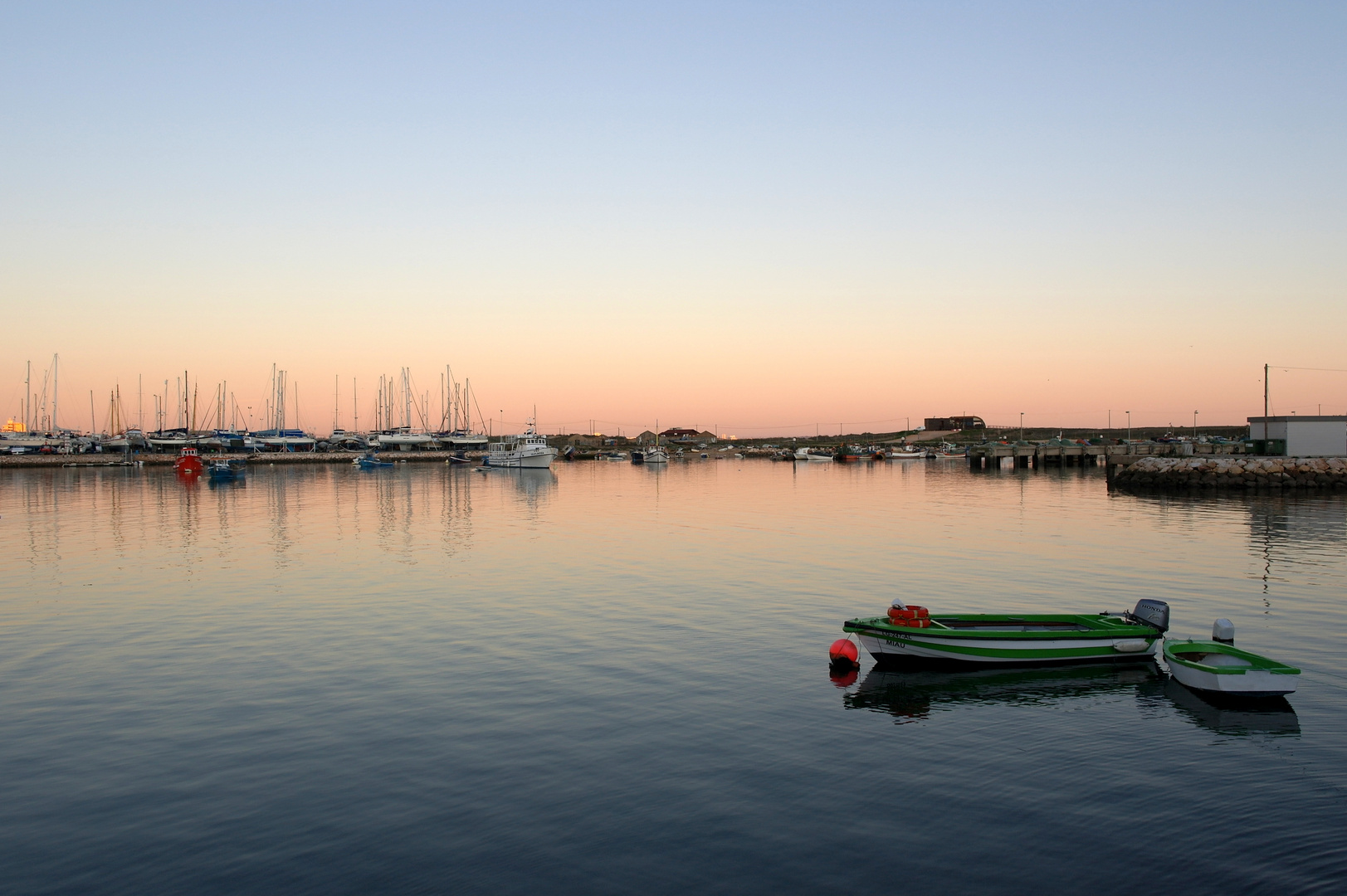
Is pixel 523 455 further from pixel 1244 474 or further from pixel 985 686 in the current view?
pixel 985 686

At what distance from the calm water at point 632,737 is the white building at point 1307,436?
54.3 m

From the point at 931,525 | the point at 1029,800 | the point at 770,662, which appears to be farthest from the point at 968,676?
the point at 931,525

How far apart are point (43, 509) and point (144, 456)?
358 ft

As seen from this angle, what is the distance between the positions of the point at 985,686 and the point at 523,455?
121185 mm

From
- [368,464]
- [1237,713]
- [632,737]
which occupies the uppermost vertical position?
[368,464]

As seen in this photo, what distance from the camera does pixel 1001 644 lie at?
20.8 metres

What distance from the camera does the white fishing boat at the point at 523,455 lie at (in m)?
136

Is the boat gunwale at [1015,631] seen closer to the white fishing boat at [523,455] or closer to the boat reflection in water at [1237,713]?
the boat reflection in water at [1237,713]

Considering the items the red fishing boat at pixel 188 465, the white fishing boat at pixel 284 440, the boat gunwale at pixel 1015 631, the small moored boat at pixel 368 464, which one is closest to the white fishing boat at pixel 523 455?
the small moored boat at pixel 368 464

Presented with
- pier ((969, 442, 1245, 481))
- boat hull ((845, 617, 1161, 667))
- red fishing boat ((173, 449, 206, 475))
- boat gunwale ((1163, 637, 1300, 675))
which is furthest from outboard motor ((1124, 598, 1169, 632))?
red fishing boat ((173, 449, 206, 475))

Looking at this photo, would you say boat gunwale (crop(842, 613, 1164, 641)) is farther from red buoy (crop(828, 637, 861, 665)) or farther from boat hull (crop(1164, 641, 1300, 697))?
boat hull (crop(1164, 641, 1300, 697))

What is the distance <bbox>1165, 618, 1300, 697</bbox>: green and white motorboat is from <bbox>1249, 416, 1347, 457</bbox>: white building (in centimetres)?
7511

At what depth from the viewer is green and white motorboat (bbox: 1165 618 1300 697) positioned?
58.9 feet

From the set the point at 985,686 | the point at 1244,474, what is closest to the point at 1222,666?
the point at 985,686
